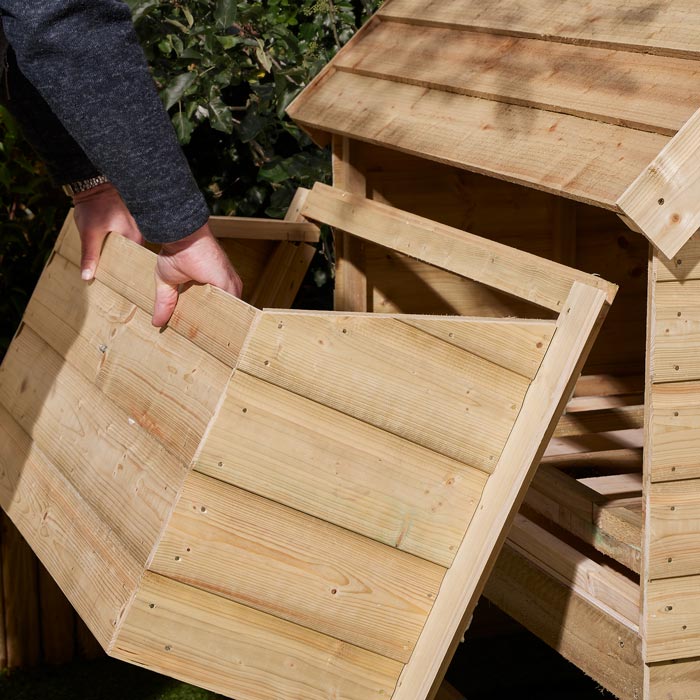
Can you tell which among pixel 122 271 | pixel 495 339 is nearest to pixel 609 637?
pixel 495 339

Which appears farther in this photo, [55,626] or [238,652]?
[55,626]

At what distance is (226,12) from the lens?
306 cm

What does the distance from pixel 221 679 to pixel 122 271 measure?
0.84 meters

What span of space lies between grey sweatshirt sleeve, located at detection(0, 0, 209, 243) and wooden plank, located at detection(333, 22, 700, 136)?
2.67 ft

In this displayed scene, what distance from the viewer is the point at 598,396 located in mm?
3527

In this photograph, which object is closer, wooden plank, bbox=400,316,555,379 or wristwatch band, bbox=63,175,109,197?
wooden plank, bbox=400,316,555,379

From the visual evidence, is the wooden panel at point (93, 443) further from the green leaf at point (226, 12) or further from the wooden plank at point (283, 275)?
the green leaf at point (226, 12)

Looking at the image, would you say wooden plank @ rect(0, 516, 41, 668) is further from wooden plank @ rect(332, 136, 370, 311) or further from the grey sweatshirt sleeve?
the grey sweatshirt sleeve

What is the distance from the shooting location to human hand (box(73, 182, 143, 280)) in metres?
2.13

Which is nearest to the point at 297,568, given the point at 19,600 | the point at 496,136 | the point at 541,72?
the point at 496,136

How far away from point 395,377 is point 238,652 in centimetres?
51

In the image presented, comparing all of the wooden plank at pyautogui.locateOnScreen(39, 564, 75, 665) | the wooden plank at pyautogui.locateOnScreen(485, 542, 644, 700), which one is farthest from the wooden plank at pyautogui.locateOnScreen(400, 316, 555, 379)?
the wooden plank at pyautogui.locateOnScreen(39, 564, 75, 665)

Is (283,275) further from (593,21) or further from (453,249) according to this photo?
(593,21)

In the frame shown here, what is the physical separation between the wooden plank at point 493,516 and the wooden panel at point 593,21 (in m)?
0.65
